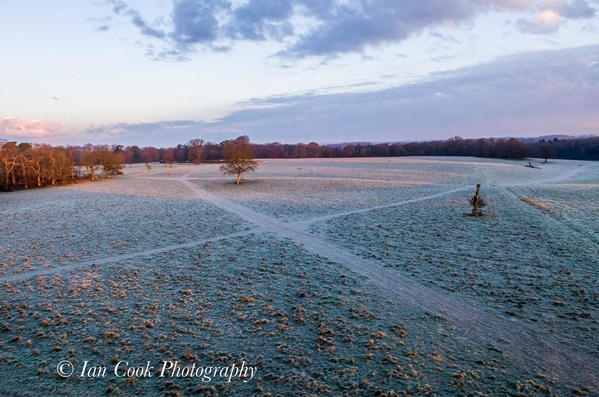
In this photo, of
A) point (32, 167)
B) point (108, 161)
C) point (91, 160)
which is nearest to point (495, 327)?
point (32, 167)

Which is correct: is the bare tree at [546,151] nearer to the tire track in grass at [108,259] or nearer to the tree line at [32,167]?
the tire track in grass at [108,259]

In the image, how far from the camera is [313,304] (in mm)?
10125

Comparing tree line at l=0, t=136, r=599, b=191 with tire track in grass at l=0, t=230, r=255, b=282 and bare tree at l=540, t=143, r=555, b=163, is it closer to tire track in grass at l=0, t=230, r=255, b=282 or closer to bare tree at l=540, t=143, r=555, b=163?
bare tree at l=540, t=143, r=555, b=163

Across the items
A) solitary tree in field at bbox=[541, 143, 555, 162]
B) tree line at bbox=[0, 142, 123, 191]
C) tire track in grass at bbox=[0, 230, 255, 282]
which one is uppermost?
solitary tree in field at bbox=[541, 143, 555, 162]

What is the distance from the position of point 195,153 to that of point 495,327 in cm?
10826

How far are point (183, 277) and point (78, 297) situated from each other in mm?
3329

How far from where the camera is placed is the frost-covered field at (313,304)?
22.0 feet

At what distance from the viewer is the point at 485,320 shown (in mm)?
8906

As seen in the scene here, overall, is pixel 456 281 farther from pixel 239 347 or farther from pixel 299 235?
pixel 299 235

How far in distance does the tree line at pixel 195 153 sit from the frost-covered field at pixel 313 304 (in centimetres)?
3373

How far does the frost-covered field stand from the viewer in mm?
6719

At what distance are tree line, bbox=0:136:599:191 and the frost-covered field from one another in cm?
3373

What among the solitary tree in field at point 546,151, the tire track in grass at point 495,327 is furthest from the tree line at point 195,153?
the tire track in grass at point 495,327

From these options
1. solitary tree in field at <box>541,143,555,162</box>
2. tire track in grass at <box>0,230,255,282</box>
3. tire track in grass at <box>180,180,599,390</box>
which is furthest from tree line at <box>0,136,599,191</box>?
tire track in grass at <box>180,180,599,390</box>
